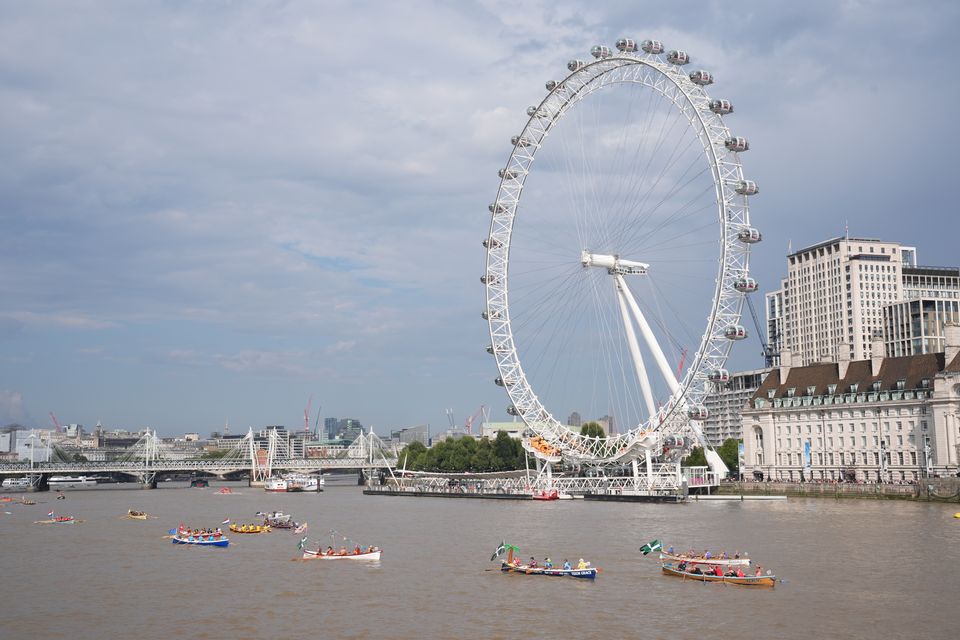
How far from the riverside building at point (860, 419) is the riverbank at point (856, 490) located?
5.45 metres

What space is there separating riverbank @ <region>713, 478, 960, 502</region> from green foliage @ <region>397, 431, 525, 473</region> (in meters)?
51.2

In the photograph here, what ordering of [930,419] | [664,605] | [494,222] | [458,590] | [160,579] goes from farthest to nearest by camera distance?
[494,222], [930,419], [160,579], [458,590], [664,605]

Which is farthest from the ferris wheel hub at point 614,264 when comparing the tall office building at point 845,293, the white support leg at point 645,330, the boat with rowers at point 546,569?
the tall office building at point 845,293

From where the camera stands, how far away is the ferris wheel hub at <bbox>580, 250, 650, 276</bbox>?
91.8 m

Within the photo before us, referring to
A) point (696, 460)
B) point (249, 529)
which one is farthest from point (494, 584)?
point (696, 460)

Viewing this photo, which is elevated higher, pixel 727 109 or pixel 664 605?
pixel 727 109

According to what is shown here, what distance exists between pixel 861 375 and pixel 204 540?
66386 millimetres

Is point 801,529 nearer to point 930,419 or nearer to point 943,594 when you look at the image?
point 943,594

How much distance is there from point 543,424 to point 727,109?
41.1m

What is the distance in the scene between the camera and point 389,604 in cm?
4150

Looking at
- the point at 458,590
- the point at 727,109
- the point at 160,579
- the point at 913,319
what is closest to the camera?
the point at 458,590

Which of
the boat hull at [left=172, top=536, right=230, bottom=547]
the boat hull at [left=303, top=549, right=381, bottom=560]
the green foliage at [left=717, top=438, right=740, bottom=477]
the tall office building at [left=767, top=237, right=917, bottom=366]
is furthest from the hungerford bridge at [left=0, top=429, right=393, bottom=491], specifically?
the boat hull at [left=303, top=549, right=381, bottom=560]

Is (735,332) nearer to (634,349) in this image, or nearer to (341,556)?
(634,349)

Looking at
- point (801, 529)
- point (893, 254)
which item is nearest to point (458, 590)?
point (801, 529)
